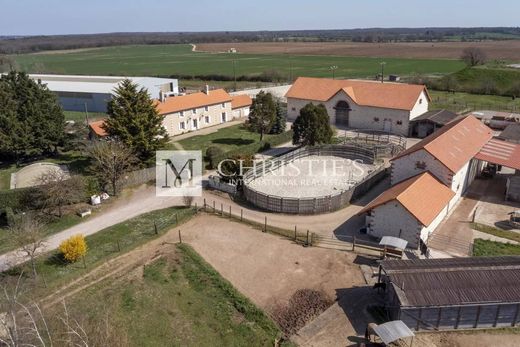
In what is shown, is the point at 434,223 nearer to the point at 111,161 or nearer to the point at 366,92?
the point at 111,161

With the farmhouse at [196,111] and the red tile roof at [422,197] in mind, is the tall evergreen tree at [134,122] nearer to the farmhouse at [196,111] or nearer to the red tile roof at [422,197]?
the farmhouse at [196,111]

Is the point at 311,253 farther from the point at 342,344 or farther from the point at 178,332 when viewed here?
the point at 178,332

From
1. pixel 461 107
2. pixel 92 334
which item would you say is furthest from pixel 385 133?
pixel 92 334

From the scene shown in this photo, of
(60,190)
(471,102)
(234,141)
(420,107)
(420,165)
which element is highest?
(420,107)

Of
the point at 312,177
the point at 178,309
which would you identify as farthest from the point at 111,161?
the point at 178,309

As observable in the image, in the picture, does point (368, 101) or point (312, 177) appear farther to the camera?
point (368, 101)

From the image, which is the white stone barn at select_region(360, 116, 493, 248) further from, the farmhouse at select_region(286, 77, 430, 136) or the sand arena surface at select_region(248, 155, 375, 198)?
the farmhouse at select_region(286, 77, 430, 136)

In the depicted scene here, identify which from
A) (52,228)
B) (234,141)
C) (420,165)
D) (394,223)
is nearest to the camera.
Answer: (394,223)
